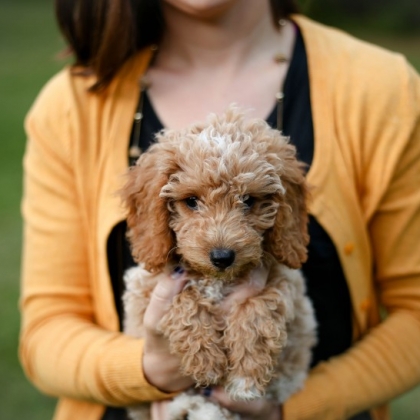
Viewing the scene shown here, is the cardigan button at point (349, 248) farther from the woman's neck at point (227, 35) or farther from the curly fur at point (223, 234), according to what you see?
the woman's neck at point (227, 35)

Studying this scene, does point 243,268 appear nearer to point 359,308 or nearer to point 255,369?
point 255,369

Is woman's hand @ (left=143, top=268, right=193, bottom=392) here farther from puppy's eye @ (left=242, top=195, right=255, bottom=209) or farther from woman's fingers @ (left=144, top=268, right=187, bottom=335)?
puppy's eye @ (left=242, top=195, right=255, bottom=209)

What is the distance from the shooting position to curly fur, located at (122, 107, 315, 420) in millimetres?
2645

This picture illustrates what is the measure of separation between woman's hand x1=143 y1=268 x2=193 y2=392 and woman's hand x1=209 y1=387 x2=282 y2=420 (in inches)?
5.7

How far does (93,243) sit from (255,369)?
1.04 meters

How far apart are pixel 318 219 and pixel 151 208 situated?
0.77 m

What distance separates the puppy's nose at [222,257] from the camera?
257 centimetres

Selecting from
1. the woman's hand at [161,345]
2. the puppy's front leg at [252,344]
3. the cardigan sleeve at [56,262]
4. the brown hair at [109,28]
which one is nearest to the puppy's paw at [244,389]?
the puppy's front leg at [252,344]

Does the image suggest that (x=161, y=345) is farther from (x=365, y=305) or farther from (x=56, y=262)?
(x=365, y=305)

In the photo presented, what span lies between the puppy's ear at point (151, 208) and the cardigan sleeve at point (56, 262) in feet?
1.93

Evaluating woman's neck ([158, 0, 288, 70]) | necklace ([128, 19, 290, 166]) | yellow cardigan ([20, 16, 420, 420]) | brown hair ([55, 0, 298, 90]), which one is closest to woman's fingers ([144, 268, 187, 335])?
yellow cardigan ([20, 16, 420, 420])

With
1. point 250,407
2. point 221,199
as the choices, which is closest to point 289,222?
point 221,199

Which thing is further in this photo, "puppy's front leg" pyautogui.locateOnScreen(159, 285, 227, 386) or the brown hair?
the brown hair

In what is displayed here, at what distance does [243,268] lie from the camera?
108 inches
